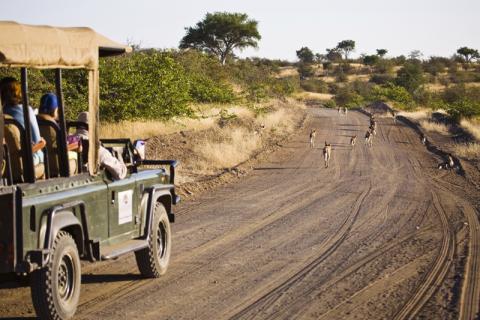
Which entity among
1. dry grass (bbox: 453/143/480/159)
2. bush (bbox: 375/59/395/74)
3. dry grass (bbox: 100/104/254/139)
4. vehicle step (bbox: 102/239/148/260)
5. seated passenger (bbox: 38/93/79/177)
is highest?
seated passenger (bbox: 38/93/79/177)

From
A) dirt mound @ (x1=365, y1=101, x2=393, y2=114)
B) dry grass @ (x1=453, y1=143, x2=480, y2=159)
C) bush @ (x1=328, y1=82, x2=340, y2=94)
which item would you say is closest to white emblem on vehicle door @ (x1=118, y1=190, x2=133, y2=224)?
dry grass @ (x1=453, y1=143, x2=480, y2=159)

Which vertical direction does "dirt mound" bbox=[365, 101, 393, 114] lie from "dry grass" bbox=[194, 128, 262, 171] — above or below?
below

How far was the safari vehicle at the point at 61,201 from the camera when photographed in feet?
21.4

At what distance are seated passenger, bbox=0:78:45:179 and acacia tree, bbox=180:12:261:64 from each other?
75.4 metres

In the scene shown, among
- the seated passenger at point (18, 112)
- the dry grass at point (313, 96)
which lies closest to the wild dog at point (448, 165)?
the seated passenger at point (18, 112)

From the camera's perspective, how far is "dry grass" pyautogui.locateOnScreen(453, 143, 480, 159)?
30453mm

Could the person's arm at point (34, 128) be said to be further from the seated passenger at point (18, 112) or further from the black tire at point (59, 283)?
the black tire at point (59, 283)

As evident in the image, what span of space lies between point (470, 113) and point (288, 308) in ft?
143

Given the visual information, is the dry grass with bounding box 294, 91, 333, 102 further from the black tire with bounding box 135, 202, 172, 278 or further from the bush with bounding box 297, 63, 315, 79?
the black tire with bounding box 135, 202, 172, 278

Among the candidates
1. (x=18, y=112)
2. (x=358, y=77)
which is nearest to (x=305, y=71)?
(x=358, y=77)

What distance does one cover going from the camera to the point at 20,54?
6598 mm

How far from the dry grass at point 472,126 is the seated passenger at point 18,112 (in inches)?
1230

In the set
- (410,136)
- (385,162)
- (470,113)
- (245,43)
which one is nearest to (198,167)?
(385,162)

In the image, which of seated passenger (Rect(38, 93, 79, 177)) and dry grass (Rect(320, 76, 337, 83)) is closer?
seated passenger (Rect(38, 93, 79, 177))
